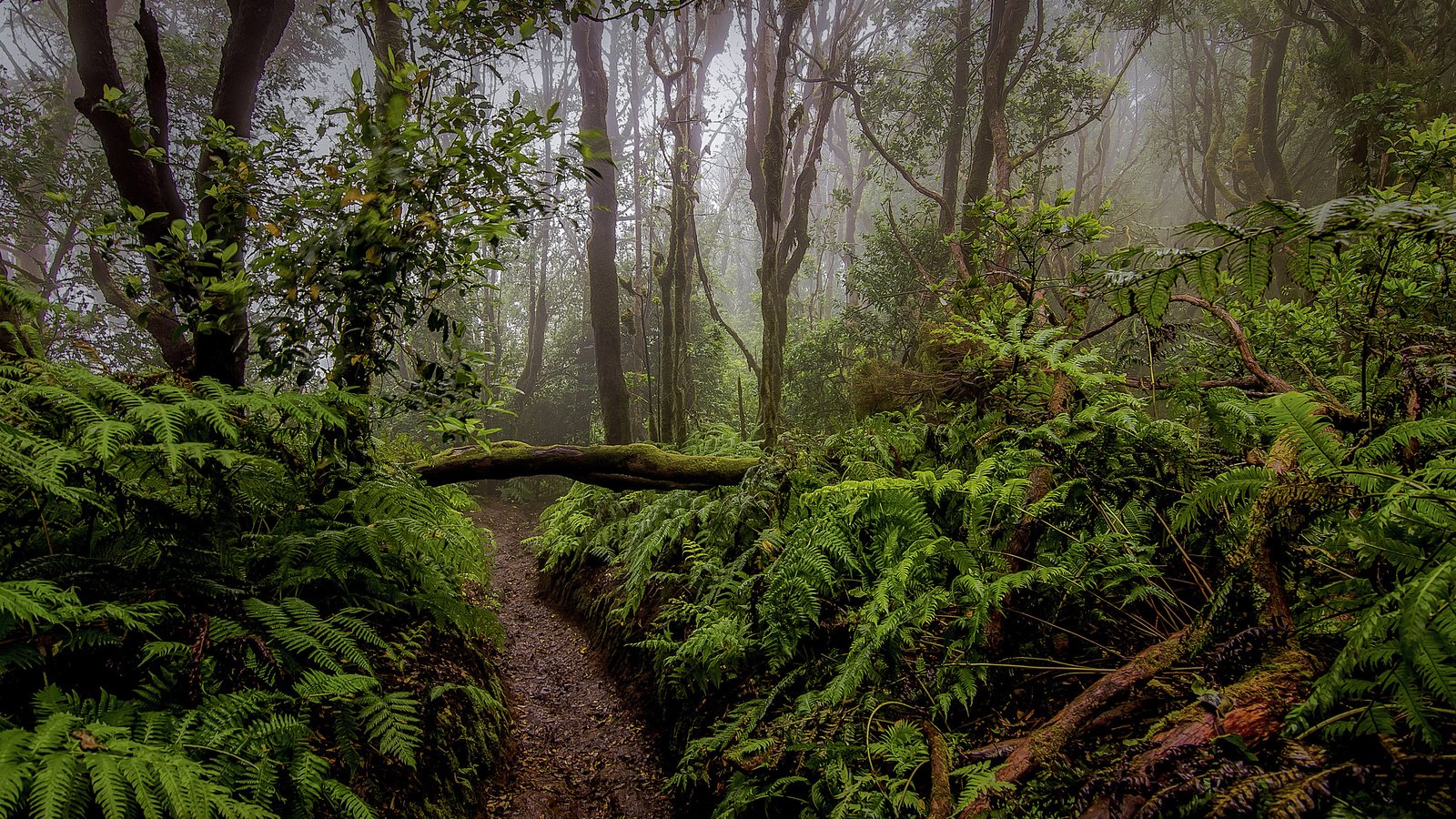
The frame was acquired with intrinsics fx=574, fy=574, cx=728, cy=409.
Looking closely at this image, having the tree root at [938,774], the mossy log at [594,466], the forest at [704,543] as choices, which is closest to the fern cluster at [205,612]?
the forest at [704,543]

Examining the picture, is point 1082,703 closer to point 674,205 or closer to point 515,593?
point 515,593

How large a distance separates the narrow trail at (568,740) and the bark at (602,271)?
3.88 m

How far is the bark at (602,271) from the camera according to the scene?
9.47 metres

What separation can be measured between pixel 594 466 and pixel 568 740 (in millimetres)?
2041

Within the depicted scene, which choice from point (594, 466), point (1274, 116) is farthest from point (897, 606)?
point (1274, 116)

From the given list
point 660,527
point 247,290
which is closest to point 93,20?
point 247,290

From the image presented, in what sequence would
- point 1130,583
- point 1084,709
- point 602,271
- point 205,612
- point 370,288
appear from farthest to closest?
1. point 602,271
2. point 370,288
3. point 1130,583
4. point 205,612
5. point 1084,709

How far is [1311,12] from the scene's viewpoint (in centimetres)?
1270

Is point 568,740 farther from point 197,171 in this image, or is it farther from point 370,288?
point 197,171

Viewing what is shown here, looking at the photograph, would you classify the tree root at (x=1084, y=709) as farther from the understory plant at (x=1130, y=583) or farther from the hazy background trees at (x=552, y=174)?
the hazy background trees at (x=552, y=174)

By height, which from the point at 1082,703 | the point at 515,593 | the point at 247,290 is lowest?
the point at 515,593

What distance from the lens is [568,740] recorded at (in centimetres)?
404

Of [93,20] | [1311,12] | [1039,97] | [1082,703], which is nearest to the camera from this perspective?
[1082,703]

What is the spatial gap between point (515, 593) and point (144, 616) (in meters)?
6.09
